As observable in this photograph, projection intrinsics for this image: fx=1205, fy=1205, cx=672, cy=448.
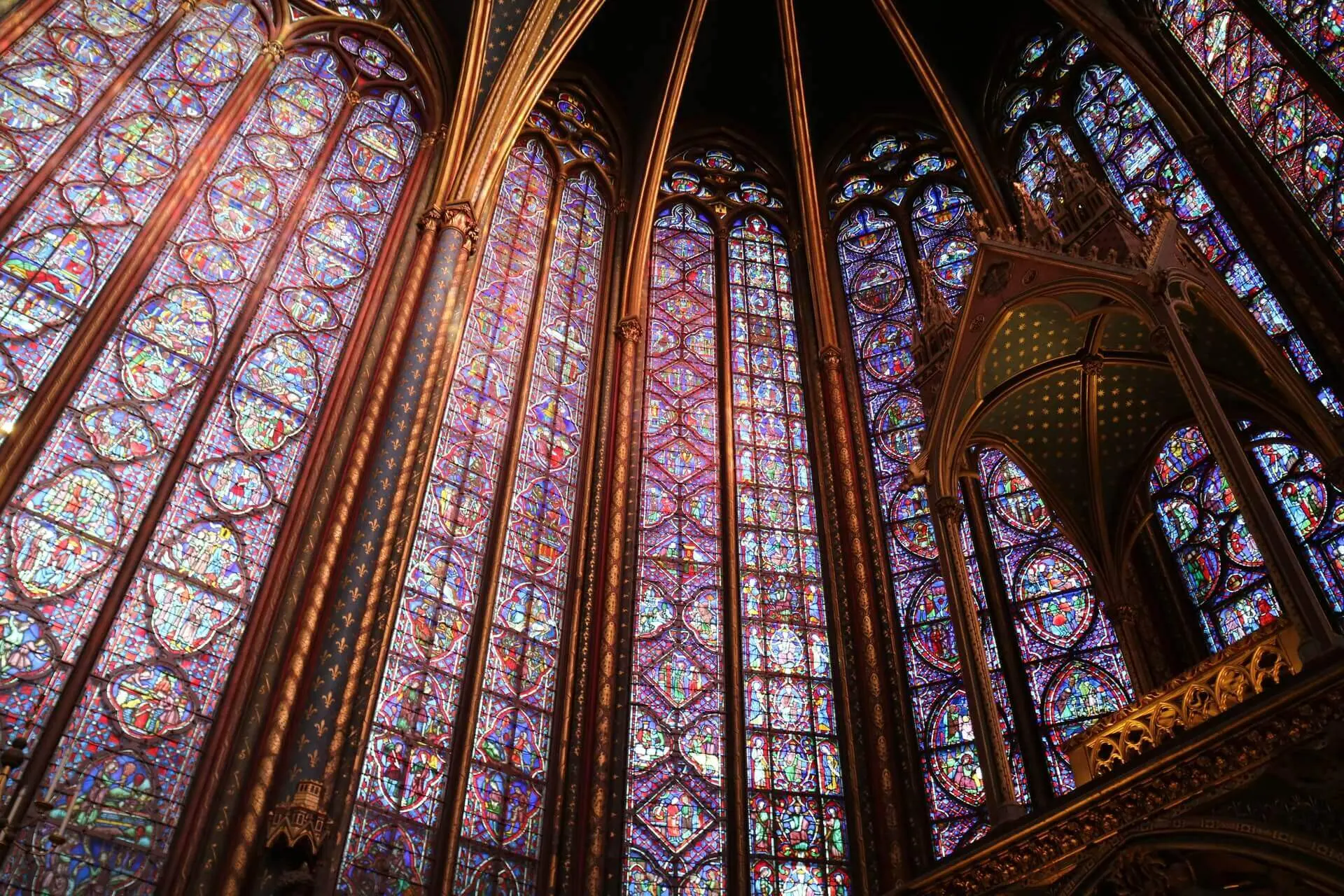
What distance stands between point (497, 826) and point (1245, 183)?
8094mm

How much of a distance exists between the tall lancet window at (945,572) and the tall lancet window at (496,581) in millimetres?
3111

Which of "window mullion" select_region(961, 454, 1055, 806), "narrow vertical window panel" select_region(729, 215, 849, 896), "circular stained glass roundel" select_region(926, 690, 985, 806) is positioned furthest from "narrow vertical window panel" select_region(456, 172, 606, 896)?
"window mullion" select_region(961, 454, 1055, 806)

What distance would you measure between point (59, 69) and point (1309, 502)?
1087 cm

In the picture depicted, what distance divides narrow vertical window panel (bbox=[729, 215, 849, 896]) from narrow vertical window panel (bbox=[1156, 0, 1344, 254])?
5033 millimetres

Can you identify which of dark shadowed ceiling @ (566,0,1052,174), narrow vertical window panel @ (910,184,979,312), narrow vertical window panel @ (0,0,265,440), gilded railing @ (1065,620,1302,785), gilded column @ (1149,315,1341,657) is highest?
dark shadowed ceiling @ (566,0,1052,174)

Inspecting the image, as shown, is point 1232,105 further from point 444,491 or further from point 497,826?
point 497,826

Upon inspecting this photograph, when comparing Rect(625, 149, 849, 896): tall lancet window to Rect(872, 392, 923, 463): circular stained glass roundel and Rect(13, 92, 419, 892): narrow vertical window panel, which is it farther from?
Rect(13, 92, 419, 892): narrow vertical window panel

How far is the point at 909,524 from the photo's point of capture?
11.8 meters

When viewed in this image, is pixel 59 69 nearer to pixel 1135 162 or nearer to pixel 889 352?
pixel 889 352

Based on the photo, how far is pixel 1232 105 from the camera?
11.0 meters

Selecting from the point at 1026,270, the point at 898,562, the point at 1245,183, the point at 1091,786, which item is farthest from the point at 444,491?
the point at 1245,183

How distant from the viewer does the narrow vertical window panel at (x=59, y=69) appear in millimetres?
9828

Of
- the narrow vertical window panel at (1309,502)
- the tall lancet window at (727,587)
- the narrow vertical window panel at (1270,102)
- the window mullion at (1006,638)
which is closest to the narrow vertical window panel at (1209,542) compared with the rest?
the narrow vertical window panel at (1309,502)

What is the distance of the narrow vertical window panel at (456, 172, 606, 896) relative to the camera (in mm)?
8961
